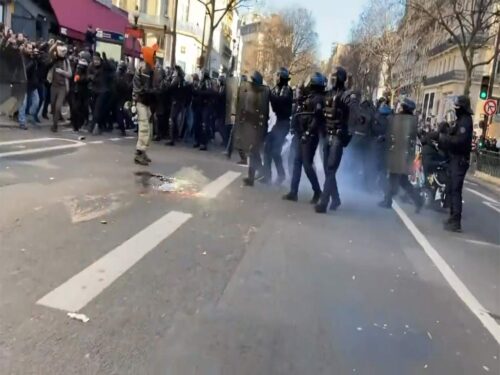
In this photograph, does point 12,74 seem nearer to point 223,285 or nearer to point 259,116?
point 259,116

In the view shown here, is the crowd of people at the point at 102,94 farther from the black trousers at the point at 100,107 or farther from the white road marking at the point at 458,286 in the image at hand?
the white road marking at the point at 458,286

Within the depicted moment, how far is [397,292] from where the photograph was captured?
224 inches

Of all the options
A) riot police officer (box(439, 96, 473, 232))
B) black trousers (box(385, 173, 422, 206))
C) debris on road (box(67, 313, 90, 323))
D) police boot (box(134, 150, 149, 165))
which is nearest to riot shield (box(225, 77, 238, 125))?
police boot (box(134, 150, 149, 165))

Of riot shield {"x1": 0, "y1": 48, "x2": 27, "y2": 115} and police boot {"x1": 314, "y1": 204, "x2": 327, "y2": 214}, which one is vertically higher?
riot shield {"x1": 0, "y1": 48, "x2": 27, "y2": 115}

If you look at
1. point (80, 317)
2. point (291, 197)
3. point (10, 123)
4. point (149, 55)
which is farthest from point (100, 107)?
point (80, 317)

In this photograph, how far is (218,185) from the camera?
34.0 feet

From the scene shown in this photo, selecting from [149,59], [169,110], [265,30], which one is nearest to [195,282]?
[149,59]

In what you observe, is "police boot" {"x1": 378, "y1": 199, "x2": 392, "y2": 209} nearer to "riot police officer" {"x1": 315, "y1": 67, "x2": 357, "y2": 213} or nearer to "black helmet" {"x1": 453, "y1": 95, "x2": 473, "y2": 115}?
"riot police officer" {"x1": 315, "y1": 67, "x2": 357, "y2": 213}

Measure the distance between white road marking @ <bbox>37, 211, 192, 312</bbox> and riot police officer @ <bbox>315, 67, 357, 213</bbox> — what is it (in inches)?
107

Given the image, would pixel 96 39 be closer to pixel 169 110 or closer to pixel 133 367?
pixel 169 110

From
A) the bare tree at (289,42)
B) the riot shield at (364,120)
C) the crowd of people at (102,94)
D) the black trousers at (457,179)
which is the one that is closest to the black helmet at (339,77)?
the black trousers at (457,179)

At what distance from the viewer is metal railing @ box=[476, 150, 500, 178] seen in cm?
2108

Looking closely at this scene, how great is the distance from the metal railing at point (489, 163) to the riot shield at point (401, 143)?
1115cm

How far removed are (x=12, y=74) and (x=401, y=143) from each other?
8.95 m
